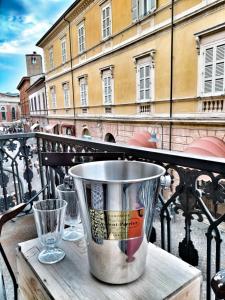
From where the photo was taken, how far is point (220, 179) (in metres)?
0.87

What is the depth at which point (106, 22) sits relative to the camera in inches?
345

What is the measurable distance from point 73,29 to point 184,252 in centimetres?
1211

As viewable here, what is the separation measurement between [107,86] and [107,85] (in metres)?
0.04

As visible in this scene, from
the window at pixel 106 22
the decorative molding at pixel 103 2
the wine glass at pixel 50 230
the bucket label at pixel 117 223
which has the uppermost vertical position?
the decorative molding at pixel 103 2

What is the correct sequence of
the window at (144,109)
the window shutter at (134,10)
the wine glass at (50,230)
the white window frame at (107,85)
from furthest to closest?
the white window frame at (107,85) → the window at (144,109) → the window shutter at (134,10) → the wine glass at (50,230)

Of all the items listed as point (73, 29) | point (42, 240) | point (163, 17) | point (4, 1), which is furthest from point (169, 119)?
point (73, 29)

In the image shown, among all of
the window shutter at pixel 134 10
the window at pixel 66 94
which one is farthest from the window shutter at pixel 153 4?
the window at pixel 66 94

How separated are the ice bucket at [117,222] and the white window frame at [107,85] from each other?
8.60 meters

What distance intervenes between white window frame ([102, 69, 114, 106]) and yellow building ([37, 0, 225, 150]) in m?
0.04

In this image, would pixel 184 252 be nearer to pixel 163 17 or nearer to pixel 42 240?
pixel 42 240

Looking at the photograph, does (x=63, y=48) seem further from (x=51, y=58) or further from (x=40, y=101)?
(x=40, y=101)

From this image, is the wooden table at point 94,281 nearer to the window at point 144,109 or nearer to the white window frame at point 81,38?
the window at point 144,109

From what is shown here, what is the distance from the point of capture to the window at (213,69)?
17.3ft


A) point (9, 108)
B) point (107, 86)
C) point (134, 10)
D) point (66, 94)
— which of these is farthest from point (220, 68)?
point (9, 108)
